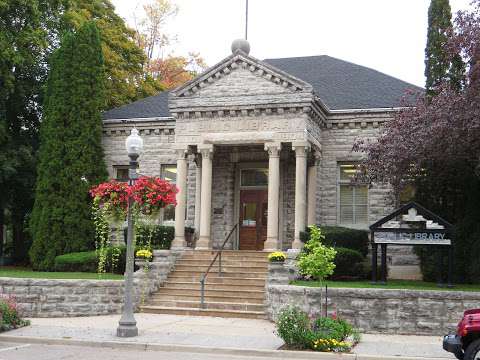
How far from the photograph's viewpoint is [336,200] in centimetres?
2447

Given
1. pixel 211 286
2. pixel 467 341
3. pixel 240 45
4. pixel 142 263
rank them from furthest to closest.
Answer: pixel 240 45 → pixel 142 263 → pixel 211 286 → pixel 467 341

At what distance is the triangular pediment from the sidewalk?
29.4 feet

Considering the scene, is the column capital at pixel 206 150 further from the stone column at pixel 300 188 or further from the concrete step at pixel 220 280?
the concrete step at pixel 220 280

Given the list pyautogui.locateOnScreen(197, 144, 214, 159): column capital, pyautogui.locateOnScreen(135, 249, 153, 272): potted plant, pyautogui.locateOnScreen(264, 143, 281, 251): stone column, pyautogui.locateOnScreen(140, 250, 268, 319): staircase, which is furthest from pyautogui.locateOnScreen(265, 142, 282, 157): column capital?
pyautogui.locateOnScreen(135, 249, 153, 272): potted plant

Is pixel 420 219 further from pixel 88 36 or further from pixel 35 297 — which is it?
pixel 88 36

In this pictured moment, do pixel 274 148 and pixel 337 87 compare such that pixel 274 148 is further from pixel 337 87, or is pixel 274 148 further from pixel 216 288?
pixel 337 87

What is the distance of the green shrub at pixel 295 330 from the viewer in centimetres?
1215

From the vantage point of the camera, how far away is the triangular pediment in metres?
21.7

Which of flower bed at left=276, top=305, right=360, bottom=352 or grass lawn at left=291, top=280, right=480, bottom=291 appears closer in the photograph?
flower bed at left=276, top=305, right=360, bottom=352

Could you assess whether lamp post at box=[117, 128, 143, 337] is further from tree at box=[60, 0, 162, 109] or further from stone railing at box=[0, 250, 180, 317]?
tree at box=[60, 0, 162, 109]

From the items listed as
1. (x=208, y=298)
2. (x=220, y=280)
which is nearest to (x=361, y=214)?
(x=220, y=280)

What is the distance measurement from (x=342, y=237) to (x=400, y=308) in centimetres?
638

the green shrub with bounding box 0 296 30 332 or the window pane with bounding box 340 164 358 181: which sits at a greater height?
the window pane with bounding box 340 164 358 181

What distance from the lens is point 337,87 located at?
1054 inches
